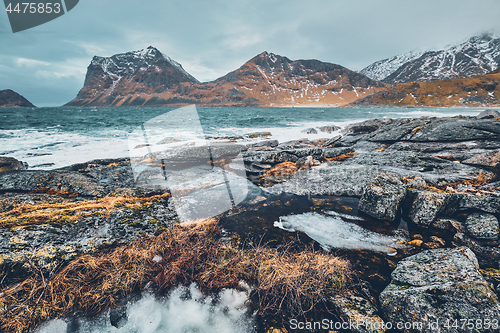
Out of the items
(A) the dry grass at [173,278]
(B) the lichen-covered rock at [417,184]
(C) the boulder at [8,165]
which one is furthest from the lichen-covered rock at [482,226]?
(C) the boulder at [8,165]

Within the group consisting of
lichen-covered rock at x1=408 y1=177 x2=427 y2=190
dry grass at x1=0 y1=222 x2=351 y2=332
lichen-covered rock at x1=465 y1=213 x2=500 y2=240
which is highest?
lichen-covered rock at x1=408 y1=177 x2=427 y2=190

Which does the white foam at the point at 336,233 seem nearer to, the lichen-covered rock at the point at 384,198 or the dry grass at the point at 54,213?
the lichen-covered rock at the point at 384,198

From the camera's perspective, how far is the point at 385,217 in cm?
584

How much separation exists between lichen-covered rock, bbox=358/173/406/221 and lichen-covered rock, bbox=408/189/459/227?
0.50 metres

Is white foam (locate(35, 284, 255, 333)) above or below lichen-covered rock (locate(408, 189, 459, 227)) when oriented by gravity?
below

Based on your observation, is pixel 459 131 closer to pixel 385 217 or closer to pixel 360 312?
pixel 385 217

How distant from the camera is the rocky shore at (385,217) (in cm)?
298

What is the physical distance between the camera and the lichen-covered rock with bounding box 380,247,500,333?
270cm

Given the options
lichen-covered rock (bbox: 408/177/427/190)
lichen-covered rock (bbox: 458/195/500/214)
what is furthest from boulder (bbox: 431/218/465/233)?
lichen-covered rock (bbox: 408/177/427/190)

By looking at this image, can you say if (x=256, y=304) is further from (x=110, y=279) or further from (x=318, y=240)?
(x=110, y=279)

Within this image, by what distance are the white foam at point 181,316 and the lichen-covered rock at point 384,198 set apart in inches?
186

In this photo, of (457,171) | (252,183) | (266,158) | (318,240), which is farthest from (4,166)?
(457,171)

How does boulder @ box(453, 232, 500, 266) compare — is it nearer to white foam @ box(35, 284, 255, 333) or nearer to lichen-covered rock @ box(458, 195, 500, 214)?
lichen-covered rock @ box(458, 195, 500, 214)

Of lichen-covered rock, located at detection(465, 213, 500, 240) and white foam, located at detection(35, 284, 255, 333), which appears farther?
lichen-covered rock, located at detection(465, 213, 500, 240)
